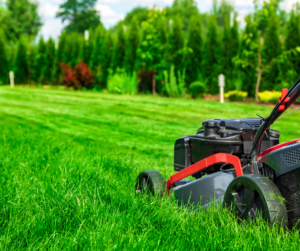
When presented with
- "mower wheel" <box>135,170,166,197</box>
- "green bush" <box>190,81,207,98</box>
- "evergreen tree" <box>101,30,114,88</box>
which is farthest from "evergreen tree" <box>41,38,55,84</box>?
"mower wheel" <box>135,170,166,197</box>

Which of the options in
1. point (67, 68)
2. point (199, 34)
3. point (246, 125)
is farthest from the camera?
point (67, 68)

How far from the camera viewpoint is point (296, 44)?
10609 mm

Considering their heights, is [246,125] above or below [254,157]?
above

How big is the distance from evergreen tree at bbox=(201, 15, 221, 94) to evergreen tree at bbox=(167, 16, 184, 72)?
924 mm

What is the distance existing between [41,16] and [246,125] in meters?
40.6

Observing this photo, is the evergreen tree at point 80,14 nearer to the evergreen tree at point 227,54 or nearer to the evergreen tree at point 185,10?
the evergreen tree at point 185,10

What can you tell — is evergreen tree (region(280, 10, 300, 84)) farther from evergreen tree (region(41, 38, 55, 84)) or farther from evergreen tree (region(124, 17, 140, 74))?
evergreen tree (region(41, 38, 55, 84))

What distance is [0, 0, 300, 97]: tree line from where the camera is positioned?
10.8 meters

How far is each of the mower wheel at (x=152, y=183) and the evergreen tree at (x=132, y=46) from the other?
12.1m

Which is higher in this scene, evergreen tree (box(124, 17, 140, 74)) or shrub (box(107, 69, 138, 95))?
evergreen tree (box(124, 17, 140, 74))

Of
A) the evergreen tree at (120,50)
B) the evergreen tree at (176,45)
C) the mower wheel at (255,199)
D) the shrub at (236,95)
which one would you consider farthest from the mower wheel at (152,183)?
the evergreen tree at (120,50)

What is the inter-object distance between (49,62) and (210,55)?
9.86m

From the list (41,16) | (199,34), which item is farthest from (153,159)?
(41,16)

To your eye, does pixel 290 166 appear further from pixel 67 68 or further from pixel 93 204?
pixel 67 68
